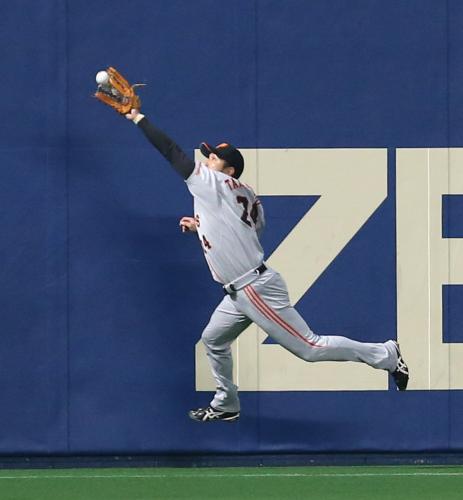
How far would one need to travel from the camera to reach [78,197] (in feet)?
30.1

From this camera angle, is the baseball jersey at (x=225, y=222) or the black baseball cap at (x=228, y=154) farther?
the black baseball cap at (x=228, y=154)

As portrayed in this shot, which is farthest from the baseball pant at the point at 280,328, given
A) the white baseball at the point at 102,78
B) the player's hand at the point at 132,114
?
the white baseball at the point at 102,78

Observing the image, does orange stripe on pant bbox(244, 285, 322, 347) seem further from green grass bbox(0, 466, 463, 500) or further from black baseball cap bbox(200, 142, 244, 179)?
green grass bbox(0, 466, 463, 500)

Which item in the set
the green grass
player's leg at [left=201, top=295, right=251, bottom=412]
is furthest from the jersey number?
the green grass

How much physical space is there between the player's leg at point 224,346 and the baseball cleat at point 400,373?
2.81ft

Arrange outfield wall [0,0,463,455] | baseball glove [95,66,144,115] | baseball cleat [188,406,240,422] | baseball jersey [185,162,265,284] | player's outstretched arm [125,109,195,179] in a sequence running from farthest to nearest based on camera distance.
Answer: outfield wall [0,0,463,455] → baseball cleat [188,406,240,422] → baseball jersey [185,162,265,284] → baseball glove [95,66,144,115] → player's outstretched arm [125,109,195,179]

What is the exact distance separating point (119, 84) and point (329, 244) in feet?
5.43

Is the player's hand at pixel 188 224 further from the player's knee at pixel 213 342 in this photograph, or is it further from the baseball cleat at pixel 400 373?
the baseball cleat at pixel 400 373

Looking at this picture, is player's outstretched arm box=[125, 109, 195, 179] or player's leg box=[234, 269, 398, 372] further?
player's leg box=[234, 269, 398, 372]

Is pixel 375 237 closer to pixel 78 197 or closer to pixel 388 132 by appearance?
pixel 388 132

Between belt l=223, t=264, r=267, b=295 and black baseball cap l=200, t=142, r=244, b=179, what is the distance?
591 mm

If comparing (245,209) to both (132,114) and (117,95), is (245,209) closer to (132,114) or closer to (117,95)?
(132,114)

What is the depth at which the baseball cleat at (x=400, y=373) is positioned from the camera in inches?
346

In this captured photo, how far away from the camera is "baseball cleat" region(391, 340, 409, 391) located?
8.80m
